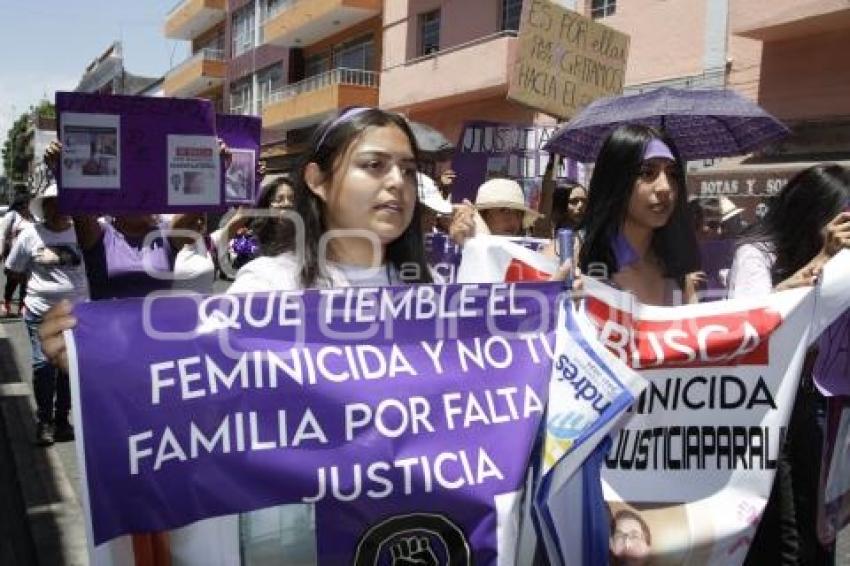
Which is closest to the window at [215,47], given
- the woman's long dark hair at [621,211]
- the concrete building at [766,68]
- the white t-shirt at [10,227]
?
the concrete building at [766,68]

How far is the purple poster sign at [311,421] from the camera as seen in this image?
1.78 metres

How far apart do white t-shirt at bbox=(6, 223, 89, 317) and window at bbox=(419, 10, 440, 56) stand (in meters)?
17.1

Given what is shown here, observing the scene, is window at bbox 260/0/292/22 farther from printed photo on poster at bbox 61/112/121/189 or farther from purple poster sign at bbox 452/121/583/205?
printed photo on poster at bbox 61/112/121/189

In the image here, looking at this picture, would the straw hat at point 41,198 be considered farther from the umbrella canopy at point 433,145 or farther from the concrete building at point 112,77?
the concrete building at point 112,77

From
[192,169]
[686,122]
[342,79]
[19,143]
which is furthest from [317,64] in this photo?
[19,143]

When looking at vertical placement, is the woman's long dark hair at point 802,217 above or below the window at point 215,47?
below

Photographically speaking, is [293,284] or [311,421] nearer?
[311,421]

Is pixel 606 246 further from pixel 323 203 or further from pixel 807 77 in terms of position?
pixel 807 77

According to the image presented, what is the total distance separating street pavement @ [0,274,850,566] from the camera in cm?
386

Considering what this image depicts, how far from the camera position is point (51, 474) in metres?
4.95

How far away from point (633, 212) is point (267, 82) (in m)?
35.6

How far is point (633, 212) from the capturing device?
2816 mm

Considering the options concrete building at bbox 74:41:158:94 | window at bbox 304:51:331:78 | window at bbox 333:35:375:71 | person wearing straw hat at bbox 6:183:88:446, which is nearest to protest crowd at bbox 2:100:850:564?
person wearing straw hat at bbox 6:183:88:446

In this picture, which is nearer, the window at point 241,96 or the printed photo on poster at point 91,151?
the printed photo on poster at point 91,151
